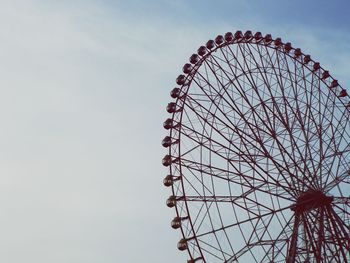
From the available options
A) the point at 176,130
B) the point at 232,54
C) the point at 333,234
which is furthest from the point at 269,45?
the point at 333,234

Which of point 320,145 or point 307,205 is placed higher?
point 320,145

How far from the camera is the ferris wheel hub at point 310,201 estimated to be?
75.6 feet

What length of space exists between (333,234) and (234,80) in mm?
9945

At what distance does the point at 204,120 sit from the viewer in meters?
24.2

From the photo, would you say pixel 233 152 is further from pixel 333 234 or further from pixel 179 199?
pixel 333 234

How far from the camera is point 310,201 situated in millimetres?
23062

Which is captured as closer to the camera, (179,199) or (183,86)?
(179,199)

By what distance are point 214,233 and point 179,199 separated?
7.97 ft

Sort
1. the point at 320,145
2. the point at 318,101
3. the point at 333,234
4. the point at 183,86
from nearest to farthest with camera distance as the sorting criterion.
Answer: the point at 333,234 < the point at 183,86 < the point at 320,145 < the point at 318,101

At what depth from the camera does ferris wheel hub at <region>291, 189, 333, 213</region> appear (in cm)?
2305

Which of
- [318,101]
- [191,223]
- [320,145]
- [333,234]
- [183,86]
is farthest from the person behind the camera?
[318,101]

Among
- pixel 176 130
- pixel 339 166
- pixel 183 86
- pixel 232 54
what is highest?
pixel 232 54

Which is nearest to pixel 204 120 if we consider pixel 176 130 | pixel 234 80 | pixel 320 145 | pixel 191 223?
pixel 176 130

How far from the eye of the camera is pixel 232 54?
26.8m
